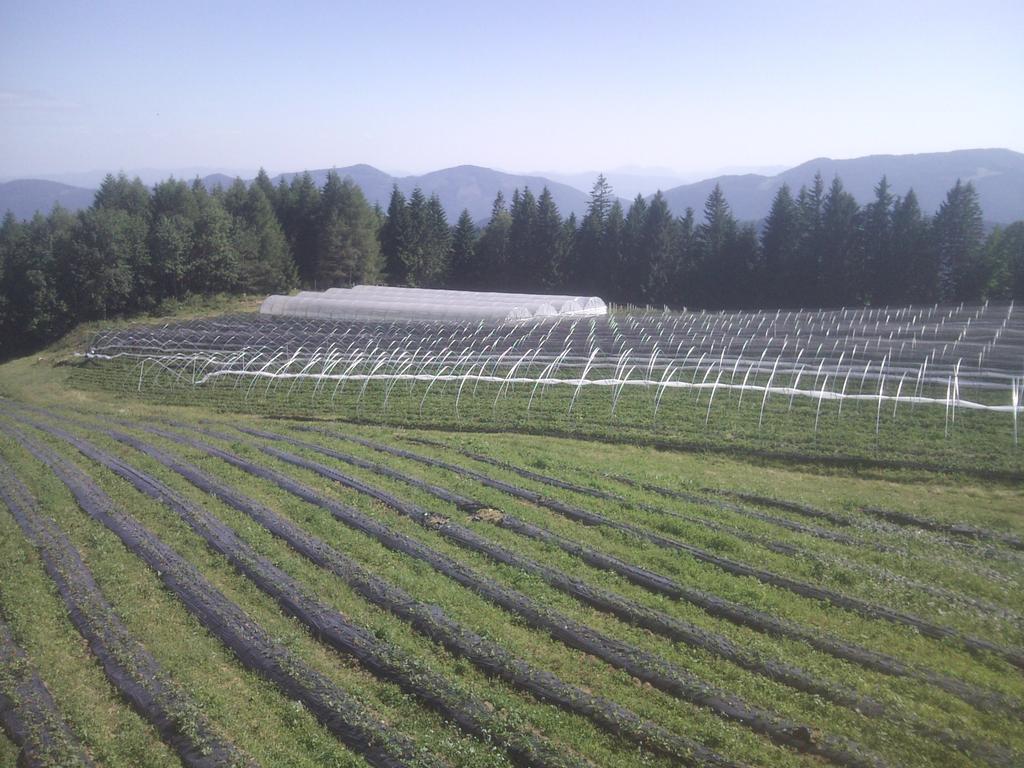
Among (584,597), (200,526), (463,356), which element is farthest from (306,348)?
(584,597)

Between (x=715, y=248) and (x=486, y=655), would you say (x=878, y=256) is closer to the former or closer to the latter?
(x=715, y=248)

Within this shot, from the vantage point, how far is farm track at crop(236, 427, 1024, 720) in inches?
249

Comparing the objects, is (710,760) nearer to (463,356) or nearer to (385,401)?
(385,401)

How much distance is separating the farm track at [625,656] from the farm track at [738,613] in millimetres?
1431

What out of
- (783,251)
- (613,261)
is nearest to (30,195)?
(613,261)

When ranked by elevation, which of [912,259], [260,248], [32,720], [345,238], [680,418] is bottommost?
[32,720]

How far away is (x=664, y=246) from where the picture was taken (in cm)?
5081

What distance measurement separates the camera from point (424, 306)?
39.1m

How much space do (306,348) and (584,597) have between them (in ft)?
76.4

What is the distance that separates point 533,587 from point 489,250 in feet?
171

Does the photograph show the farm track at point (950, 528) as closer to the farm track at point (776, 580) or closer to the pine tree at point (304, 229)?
the farm track at point (776, 580)

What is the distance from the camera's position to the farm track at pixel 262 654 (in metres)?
5.75

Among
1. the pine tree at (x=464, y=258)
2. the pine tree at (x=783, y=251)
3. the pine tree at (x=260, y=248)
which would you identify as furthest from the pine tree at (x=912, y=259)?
the pine tree at (x=260, y=248)

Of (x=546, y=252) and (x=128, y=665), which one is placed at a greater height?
(x=546, y=252)
